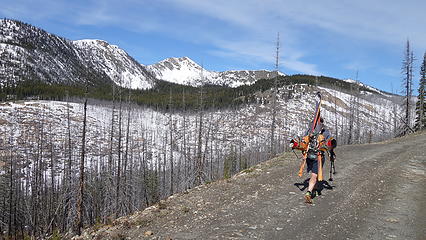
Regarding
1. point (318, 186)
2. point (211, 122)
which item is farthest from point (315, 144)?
point (211, 122)

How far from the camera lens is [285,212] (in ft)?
29.5

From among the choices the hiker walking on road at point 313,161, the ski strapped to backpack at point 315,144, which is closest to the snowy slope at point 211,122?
the hiker walking on road at point 313,161

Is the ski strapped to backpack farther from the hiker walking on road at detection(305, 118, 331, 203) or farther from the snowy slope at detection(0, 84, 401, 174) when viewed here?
the snowy slope at detection(0, 84, 401, 174)

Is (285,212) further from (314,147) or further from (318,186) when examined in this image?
(318,186)

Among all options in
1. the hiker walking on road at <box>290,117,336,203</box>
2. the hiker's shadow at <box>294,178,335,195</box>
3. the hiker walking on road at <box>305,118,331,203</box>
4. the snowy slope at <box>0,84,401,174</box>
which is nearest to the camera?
the hiker walking on road at <box>305,118,331,203</box>

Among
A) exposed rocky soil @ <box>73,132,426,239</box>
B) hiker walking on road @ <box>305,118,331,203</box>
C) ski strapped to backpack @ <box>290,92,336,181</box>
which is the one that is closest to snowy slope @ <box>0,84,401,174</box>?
exposed rocky soil @ <box>73,132,426,239</box>

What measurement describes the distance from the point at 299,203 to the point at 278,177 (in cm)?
382

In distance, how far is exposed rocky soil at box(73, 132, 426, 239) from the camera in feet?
24.9

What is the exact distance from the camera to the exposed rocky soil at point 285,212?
24.9 ft

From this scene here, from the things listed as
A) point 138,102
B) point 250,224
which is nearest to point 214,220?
point 250,224

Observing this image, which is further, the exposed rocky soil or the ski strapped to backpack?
the ski strapped to backpack

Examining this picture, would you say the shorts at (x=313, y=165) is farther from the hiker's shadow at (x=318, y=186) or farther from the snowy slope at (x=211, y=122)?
the snowy slope at (x=211, y=122)

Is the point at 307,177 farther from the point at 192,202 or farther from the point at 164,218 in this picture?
the point at 164,218

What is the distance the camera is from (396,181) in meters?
12.8
